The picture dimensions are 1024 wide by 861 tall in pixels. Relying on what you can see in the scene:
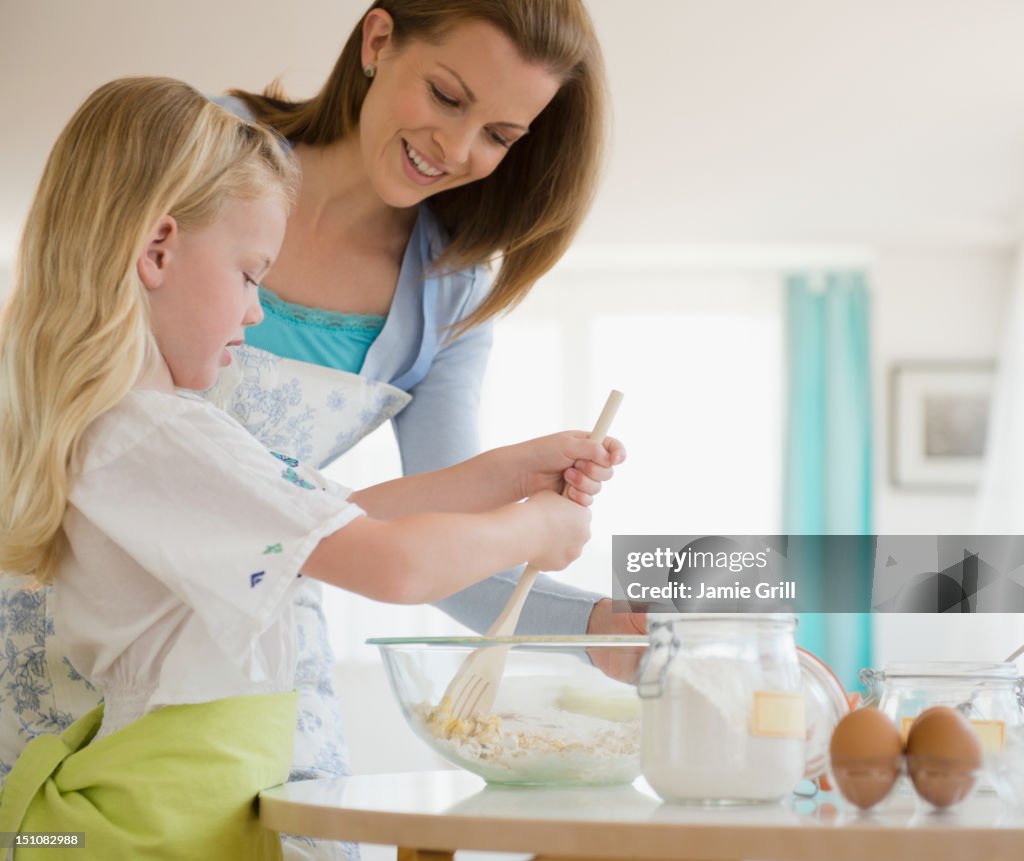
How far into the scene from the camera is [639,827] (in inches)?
27.8

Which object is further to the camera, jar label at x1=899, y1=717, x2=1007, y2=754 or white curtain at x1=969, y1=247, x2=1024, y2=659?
white curtain at x1=969, y1=247, x2=1024, y2=659

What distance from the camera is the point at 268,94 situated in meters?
1.54

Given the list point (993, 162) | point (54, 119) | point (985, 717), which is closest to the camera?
point (985, 717)

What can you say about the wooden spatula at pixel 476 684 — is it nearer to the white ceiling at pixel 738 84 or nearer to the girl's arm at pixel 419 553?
the girl's arm at pixel 419 553

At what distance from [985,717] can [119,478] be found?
660 millimetres

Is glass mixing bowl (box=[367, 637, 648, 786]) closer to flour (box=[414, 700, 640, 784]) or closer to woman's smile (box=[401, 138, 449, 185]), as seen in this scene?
flour (box=[414, 700, 640, 784])

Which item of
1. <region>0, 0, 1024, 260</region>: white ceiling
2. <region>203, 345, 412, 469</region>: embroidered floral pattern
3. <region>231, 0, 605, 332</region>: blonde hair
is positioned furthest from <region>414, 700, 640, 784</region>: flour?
<region>0, 0, 1024, 260</region>: white ceiling

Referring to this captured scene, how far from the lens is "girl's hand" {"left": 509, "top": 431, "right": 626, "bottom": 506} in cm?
120

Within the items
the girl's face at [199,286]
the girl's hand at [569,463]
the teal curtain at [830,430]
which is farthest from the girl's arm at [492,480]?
the teal curtain at [830,430]

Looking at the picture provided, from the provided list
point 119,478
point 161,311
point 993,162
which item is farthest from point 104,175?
point 993,162

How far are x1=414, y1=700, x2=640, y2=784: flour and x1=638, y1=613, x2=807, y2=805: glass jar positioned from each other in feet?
0.37

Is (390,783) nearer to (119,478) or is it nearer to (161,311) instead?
(119,478)

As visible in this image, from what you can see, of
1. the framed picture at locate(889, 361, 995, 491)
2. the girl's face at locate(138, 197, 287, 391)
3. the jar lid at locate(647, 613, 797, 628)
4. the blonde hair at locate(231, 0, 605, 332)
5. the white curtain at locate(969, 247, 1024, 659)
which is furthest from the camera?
the framed picture at locate(889, 361, 995, 491)

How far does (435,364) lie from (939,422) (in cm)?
414
